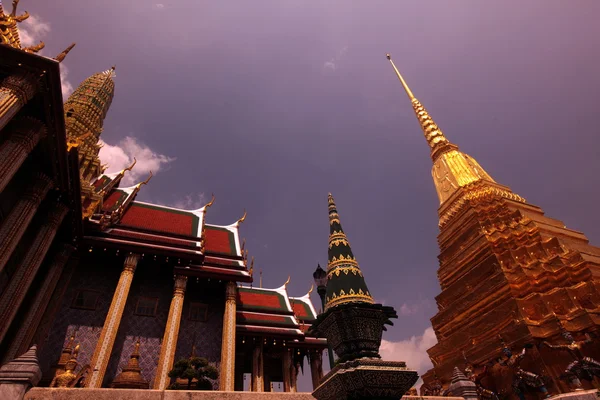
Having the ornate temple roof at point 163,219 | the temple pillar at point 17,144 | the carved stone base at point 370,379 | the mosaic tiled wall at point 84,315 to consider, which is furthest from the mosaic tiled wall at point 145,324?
the carved stone base at point 370,379

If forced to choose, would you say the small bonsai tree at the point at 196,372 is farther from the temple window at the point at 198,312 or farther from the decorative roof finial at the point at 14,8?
the decorative roof finial at the point at 14,8

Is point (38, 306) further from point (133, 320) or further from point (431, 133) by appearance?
point (431, 133)

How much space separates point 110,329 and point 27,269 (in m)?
3.44

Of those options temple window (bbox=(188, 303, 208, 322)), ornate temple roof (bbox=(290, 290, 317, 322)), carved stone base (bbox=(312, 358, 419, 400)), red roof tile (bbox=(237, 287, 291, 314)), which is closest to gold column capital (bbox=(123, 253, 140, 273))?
temple window (bbox=(188, 303, 208, 322))

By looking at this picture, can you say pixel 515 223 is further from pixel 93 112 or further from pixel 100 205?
pixel 93 112

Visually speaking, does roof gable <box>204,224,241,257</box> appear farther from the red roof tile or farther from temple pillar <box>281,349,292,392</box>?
temple pillar <box>281,349,292,392</box>

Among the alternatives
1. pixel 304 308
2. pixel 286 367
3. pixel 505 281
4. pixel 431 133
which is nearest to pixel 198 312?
pixel 286 367

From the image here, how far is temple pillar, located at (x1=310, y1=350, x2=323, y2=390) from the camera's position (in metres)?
19.0

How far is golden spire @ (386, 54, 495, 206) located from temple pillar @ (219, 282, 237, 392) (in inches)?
693

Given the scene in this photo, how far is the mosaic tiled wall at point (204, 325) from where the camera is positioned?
14406 millimetres

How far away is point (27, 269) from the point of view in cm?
1023

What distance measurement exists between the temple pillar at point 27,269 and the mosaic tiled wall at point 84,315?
350 cm

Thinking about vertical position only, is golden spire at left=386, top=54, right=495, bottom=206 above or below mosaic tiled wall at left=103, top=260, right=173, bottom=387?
above

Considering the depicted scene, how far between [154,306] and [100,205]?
5.26m
